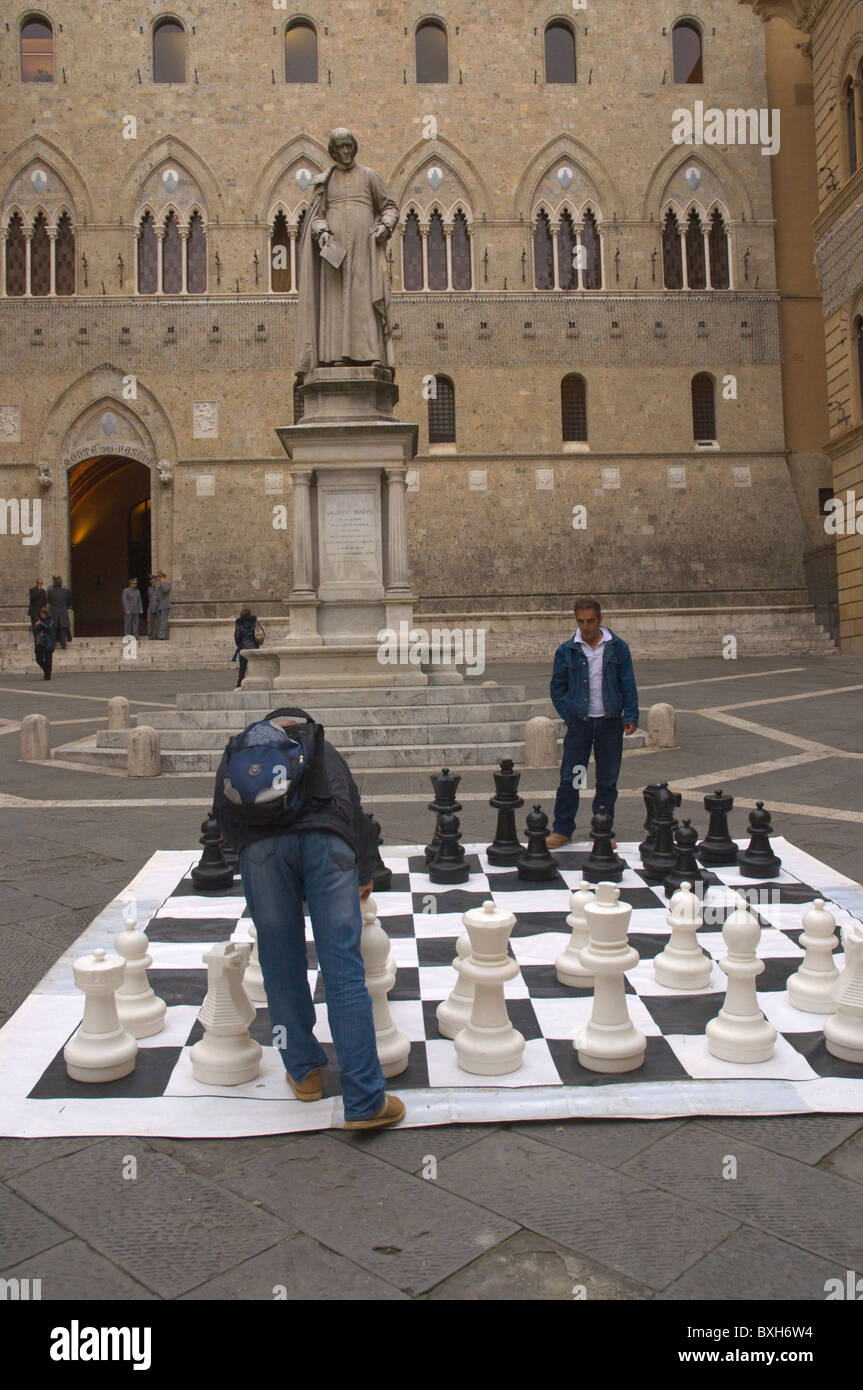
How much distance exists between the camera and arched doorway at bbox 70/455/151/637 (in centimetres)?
3247

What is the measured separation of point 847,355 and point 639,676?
8.60m

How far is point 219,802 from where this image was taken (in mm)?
3285

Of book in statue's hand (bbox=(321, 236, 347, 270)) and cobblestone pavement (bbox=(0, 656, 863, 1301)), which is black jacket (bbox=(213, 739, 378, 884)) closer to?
cobblestone pavement (bbox=(0, 656, 863, 1301))

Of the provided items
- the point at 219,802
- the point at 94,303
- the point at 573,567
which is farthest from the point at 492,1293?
the point at 94,303

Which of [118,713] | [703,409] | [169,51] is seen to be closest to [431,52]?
[169,51]

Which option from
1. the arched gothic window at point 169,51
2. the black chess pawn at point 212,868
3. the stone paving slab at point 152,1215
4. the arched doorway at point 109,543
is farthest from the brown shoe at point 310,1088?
the arched gothic window at point 169,51

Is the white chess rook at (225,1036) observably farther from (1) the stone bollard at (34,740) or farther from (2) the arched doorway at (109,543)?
(2) the arched doorway at (109,543)

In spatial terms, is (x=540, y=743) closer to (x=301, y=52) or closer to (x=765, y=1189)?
(x=765, y=1189)

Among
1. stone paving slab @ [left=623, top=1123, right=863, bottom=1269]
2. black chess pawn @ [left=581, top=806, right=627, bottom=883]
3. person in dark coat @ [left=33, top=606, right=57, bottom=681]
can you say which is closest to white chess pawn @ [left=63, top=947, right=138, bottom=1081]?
stone paving slab @ [left=623, top=1123, right=863, bottom=1269]

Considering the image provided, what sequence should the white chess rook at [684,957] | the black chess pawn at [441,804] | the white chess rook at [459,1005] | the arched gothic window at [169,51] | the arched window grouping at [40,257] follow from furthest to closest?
the arched gothic window at [169,51] < the arched window grouping at [40,257] < the black chess pawn at [441,804] < the white chess rook at [684,957] < the white chess rook at [459,1005]

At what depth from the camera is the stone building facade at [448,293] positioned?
27031 mm

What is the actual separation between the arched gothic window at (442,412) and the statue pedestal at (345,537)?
16.3m

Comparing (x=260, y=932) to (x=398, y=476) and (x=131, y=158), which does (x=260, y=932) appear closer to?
(x=398, y=476)

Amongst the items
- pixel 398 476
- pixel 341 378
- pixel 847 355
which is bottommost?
pixel 398 476
